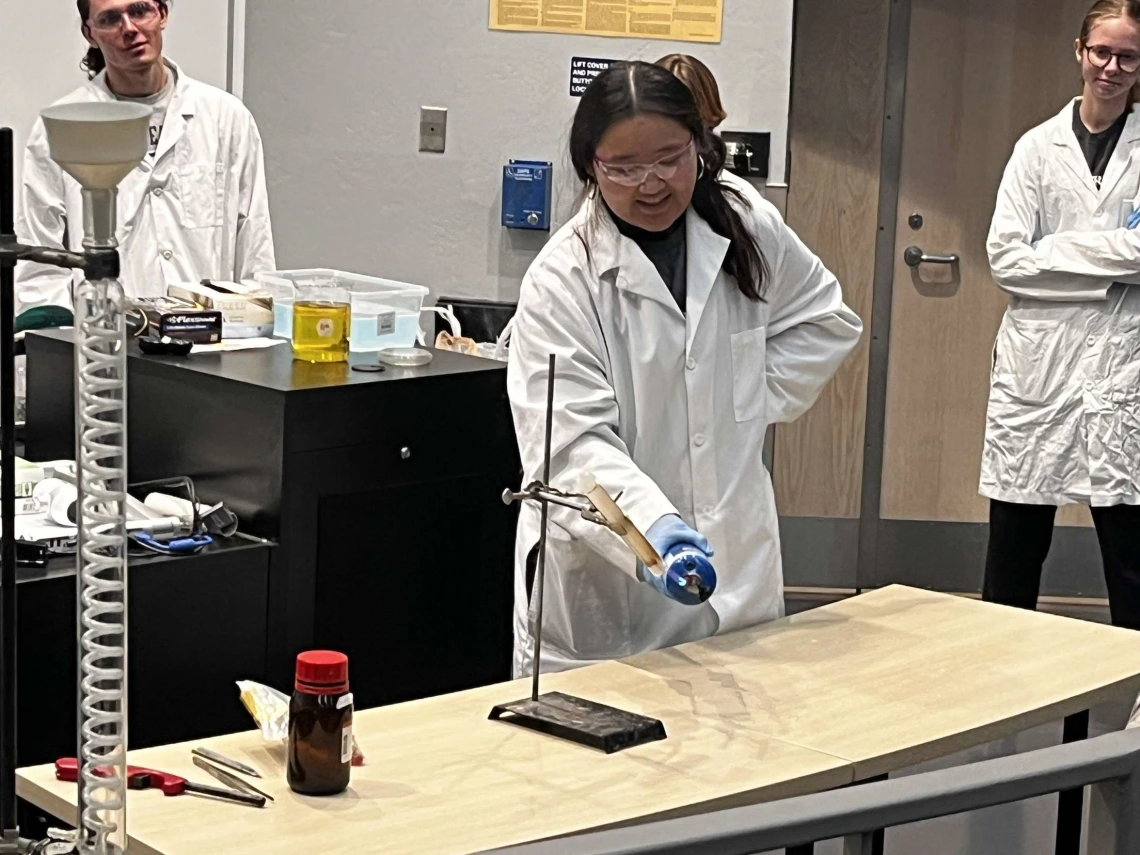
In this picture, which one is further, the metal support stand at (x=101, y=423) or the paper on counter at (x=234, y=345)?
the paper on counter at (x=234, y=345)

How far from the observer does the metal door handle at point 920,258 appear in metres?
4.97

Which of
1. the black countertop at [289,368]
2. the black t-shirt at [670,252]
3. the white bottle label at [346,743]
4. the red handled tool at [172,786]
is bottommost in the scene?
the red handled tool at [172,786]

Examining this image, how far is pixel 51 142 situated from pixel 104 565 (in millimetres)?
278

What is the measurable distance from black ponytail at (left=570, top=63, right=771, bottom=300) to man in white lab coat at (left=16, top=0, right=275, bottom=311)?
1.52 m

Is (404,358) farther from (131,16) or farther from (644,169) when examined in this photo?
(131,16)

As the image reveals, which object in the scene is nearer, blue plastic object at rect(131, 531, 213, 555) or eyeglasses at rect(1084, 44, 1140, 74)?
blue plastic object at rect(131, 531, 213, 555)

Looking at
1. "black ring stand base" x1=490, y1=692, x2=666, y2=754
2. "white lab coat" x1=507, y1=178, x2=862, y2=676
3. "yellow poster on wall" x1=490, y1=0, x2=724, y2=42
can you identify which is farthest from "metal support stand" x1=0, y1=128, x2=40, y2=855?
"yellow poster on wall" x1=490, y1=0, x2=724, y2=42

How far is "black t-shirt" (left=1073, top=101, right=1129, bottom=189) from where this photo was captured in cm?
399

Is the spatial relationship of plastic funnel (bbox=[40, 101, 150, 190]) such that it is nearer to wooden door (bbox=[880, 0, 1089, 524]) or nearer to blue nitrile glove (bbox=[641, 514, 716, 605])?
blue nitrile glove (bbox=[641, 514, 716, 605])

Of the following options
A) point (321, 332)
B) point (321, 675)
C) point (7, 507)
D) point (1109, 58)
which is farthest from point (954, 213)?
point (7, 507)

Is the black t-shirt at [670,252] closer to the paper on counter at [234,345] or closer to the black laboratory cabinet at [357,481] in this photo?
the black laboratory cabinet at [357,481]

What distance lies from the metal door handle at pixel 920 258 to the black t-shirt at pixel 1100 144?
977 mm

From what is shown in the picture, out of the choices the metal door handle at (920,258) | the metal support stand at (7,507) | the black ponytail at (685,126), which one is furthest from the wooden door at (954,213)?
the metal support stand at (7,507)

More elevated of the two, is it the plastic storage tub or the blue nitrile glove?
the plastic storage tub
